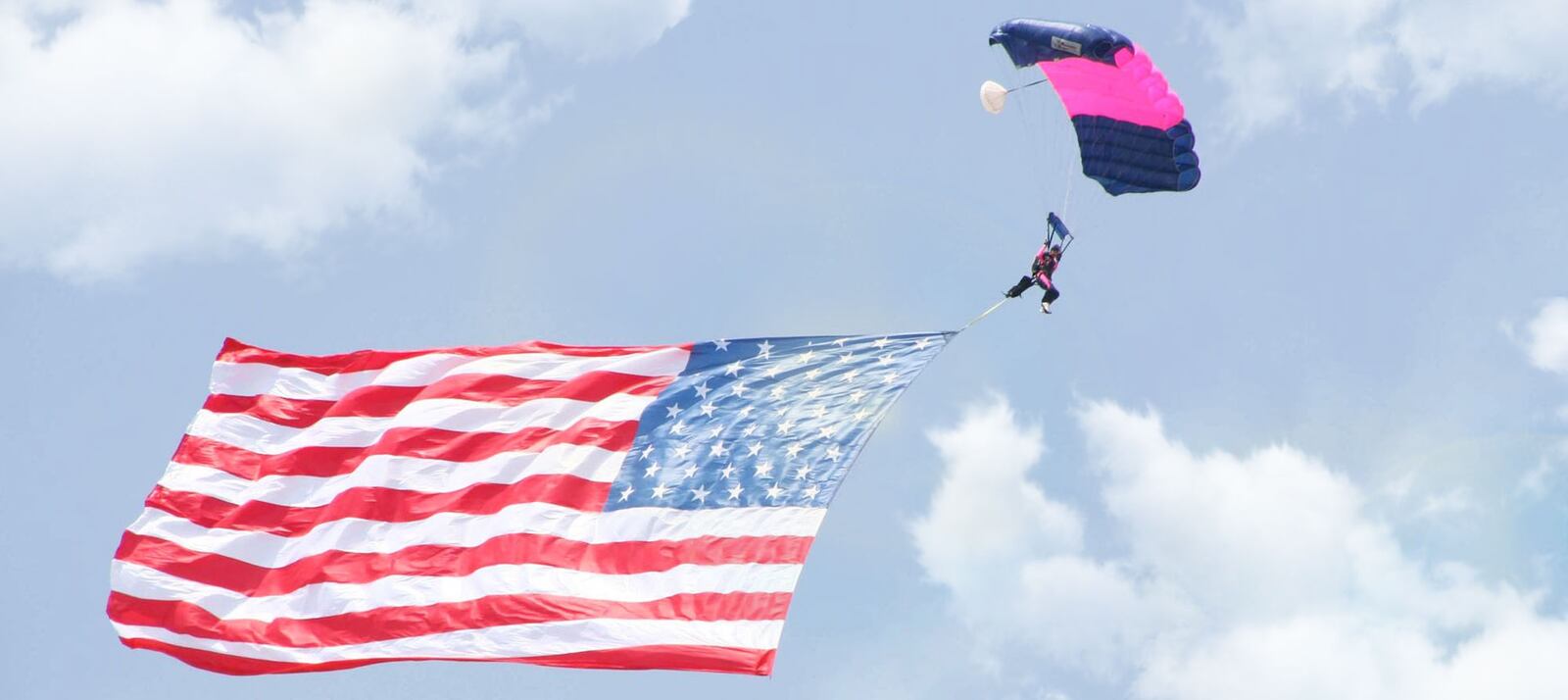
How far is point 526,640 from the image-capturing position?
1972 centimetres

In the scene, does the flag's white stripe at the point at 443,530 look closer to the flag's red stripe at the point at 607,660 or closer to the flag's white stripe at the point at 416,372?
the flag's red stripe at the point at 607,660

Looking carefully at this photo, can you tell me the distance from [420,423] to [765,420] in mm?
4354

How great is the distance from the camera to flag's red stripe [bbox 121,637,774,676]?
18.6m

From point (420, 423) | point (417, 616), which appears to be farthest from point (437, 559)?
point (420, 423)

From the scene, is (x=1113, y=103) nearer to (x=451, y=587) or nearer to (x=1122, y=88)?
(x=1122, y=88)

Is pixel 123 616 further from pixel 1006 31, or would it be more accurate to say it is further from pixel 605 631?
pixel 1006 31

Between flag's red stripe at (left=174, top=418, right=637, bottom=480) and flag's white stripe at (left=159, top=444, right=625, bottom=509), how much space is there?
84 mm

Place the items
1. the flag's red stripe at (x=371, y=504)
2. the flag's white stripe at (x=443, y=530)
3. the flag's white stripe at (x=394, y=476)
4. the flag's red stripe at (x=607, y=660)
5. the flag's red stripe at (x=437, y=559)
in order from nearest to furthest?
1. the flag's red stripe at (x=607, y=660)
2. the flag's red stripe at (x=437, y=559)
3. the flag's white stripe at (x=443, y=530)
4. the flag's red stripe at (x=371, y=504)
5. the flag's white stripe at (x=394, y=476)

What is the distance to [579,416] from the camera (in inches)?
878

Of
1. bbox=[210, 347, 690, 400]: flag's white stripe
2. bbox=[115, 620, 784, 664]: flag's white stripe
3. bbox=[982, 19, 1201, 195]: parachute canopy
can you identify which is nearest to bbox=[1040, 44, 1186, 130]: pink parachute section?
bbox=[982, 19, 1201, 195]: parachute canopy

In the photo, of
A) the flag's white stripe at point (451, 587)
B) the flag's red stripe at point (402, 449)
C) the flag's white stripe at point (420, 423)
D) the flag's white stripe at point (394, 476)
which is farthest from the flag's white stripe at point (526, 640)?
the flag's white stripe at point (420, 423)

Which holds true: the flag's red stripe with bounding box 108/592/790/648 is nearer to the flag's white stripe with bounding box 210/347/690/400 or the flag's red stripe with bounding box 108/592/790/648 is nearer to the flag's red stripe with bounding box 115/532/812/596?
the flag's red stripe with bounding box 115/532/812/596

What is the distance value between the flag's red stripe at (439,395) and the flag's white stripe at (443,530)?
1.62m

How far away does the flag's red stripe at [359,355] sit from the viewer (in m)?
22.7
